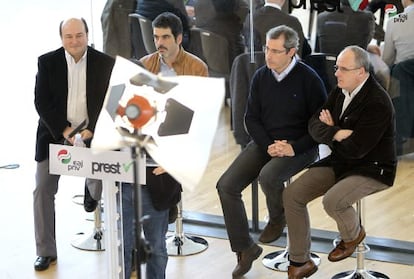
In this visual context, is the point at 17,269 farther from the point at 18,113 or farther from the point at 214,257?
the point at 18,113

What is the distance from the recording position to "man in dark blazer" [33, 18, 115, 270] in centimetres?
506

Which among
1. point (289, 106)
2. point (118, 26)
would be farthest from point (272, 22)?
point (118, 26)

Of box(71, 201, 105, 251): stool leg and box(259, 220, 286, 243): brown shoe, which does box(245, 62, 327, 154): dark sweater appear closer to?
box(259, 220, 286, 243): brown shoe

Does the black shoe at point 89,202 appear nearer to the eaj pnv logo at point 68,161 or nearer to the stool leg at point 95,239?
the stool leg at point 95,239

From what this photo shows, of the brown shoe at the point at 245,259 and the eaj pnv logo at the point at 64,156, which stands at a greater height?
the eaj pnv logo at the point at 64,156

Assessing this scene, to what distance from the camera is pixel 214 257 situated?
5.45m

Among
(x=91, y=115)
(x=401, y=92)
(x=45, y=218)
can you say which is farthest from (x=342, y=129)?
(x=45, y=218)

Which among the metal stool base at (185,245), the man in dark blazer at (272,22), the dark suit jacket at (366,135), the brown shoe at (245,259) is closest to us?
the dark suit jacket at (366,135)

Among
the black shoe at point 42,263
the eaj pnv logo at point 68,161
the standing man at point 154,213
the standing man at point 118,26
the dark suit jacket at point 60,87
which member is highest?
the standing man at point 118,26

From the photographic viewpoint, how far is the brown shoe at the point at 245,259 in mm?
5090

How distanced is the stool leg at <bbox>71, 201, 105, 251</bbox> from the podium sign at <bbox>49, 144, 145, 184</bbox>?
4.84ft

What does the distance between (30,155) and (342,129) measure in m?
3.51

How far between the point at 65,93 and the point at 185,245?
1.26 m

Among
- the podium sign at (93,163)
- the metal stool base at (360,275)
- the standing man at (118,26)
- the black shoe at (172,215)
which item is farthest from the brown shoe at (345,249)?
the standing man at (118,26)
